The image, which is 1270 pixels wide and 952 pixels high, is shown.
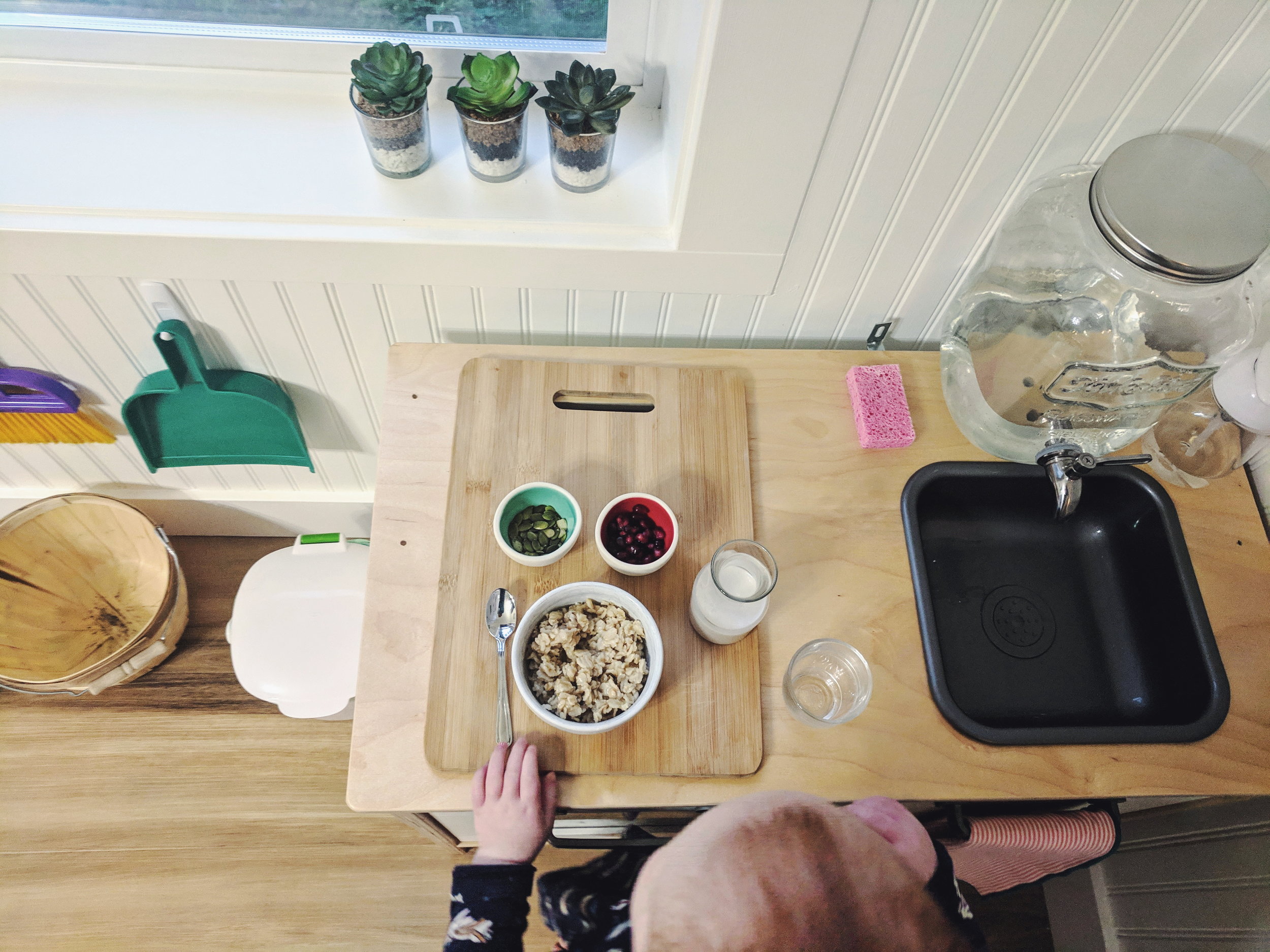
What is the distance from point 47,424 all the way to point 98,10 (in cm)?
66

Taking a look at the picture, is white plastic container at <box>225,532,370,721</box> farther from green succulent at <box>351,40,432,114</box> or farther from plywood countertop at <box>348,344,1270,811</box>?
green succulent at <box>351,40,432,114</box>

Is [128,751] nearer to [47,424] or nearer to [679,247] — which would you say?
[47,424]

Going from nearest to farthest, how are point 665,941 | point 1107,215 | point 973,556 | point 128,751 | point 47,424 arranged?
point 665,941
point 1107,215
point 973,556
point 47,424
point 128,751

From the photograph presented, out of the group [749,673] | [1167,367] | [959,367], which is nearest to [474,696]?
[749,673]

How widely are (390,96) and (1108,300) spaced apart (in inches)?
33.9

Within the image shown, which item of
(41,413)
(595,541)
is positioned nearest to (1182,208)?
(595,541)

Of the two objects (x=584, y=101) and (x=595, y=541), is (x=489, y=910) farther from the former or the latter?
(x=584, y=101)

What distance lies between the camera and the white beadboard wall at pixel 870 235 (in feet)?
2.40

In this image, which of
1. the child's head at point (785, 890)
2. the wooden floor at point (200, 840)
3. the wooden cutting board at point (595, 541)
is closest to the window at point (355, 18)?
the wooden cutting board at point (595, 541)

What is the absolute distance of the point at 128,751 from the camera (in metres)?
1.51

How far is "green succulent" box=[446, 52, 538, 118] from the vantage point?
83cm

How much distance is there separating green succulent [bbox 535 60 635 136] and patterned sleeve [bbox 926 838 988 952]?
845mm

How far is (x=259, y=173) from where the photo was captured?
91cm

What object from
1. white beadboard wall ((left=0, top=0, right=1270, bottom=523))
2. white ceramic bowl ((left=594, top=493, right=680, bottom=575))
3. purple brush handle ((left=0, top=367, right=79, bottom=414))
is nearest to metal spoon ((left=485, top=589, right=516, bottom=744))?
white ceramic bowl ((left=594, top=493, right=680, bottom=575))
